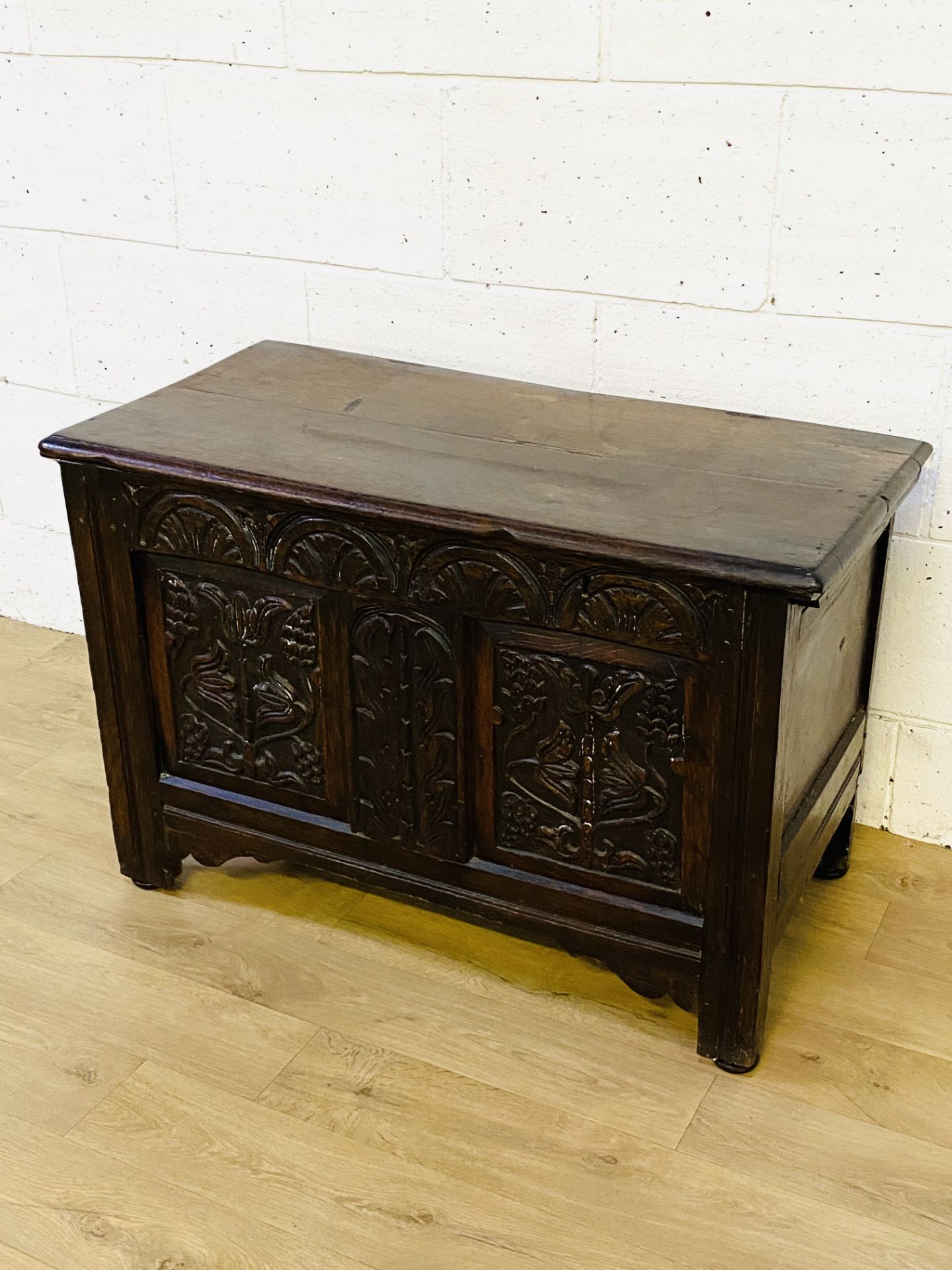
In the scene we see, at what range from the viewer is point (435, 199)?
2.18 m

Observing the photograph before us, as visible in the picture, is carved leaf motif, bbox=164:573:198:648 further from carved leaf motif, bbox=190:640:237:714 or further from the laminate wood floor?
the laminate wood floor

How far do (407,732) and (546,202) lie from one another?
0.85m

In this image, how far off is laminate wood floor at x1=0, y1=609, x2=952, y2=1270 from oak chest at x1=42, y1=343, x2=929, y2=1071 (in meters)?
0.12

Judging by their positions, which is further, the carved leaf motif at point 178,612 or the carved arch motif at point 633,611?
the carved leaf motif at point 178,612

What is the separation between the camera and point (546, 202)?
210 cm

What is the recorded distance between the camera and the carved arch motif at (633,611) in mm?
1553

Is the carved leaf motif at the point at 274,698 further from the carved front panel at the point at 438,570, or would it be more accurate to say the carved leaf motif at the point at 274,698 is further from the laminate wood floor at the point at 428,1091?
the laminate wood floor at the point at 428,1091

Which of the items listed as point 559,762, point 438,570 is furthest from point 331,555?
point 559,762

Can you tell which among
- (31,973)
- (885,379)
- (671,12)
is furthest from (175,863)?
(671,12)

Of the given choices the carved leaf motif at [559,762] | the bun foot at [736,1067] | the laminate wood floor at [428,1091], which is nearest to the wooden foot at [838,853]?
the laminate wood floor at [428,1091]

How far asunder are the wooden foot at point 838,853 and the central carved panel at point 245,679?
796mm

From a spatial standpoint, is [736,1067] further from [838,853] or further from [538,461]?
[538,461]

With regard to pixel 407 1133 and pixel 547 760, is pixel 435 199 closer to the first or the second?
pixel 547 760

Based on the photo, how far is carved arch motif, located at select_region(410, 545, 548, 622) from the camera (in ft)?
5.34
